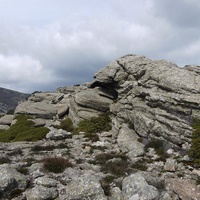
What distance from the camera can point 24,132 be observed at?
3978 centimetres

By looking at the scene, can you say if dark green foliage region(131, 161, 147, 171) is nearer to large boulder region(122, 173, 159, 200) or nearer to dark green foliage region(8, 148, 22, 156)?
large boulder region(122, 173, 159, 200)

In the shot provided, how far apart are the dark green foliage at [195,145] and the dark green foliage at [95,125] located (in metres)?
13.5

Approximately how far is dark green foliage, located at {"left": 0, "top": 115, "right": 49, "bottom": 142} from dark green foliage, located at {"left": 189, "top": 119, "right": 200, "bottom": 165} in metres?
20.9

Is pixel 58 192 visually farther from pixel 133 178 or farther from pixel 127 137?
pixel 127 137

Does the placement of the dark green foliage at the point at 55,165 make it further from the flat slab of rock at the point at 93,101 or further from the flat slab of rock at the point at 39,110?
the flat slab of rock at the point at 39,110

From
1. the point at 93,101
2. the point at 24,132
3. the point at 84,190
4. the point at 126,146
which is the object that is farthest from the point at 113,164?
the point at 24,132

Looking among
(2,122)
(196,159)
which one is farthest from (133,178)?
(2,122)

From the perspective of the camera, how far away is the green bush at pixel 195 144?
23.2 m

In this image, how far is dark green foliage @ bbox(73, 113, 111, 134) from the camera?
36.8m

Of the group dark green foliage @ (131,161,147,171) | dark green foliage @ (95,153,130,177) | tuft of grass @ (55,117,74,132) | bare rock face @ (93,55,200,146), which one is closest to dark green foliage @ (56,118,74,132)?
tuft of grass @ (55,117,74,132)

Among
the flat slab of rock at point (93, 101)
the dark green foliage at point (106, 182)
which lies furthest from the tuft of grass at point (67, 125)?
the dark green foliage at point (106, 182)

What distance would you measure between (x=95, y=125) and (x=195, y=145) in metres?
16.4

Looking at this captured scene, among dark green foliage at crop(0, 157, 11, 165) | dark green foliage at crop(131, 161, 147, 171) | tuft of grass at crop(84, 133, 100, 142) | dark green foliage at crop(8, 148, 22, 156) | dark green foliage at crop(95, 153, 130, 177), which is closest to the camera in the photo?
dark green foliage at crop(95, 153, 130, 177)

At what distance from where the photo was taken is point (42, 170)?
19.5m
